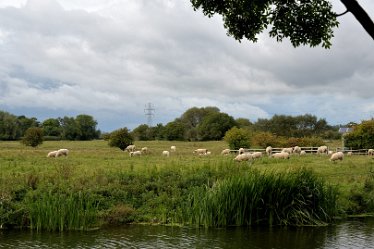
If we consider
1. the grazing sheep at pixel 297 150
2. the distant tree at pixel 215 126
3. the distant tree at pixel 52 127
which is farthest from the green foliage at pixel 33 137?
the distant tree at pixel 215 126

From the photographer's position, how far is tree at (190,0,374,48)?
1061 cm

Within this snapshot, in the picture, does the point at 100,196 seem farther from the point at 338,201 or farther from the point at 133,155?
the point at 133,155

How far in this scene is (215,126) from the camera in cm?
11181

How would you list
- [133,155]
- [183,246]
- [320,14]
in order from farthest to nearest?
[133,155], [183,246], [320,14]

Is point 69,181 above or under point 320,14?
under

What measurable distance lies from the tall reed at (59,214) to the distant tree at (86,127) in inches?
3783

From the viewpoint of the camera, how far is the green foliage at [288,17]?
1061cm

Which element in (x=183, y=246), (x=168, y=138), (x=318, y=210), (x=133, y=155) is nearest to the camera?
(x=183, y=246)

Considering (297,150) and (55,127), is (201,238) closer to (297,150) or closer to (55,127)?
(297,150)

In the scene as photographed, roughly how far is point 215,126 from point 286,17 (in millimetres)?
101194

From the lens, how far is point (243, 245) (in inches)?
597

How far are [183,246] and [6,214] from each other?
7.55 m

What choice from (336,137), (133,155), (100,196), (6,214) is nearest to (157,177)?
(100,196)

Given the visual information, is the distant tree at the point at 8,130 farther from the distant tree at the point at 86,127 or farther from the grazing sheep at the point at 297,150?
the grazing sheep at the point at 297,150
